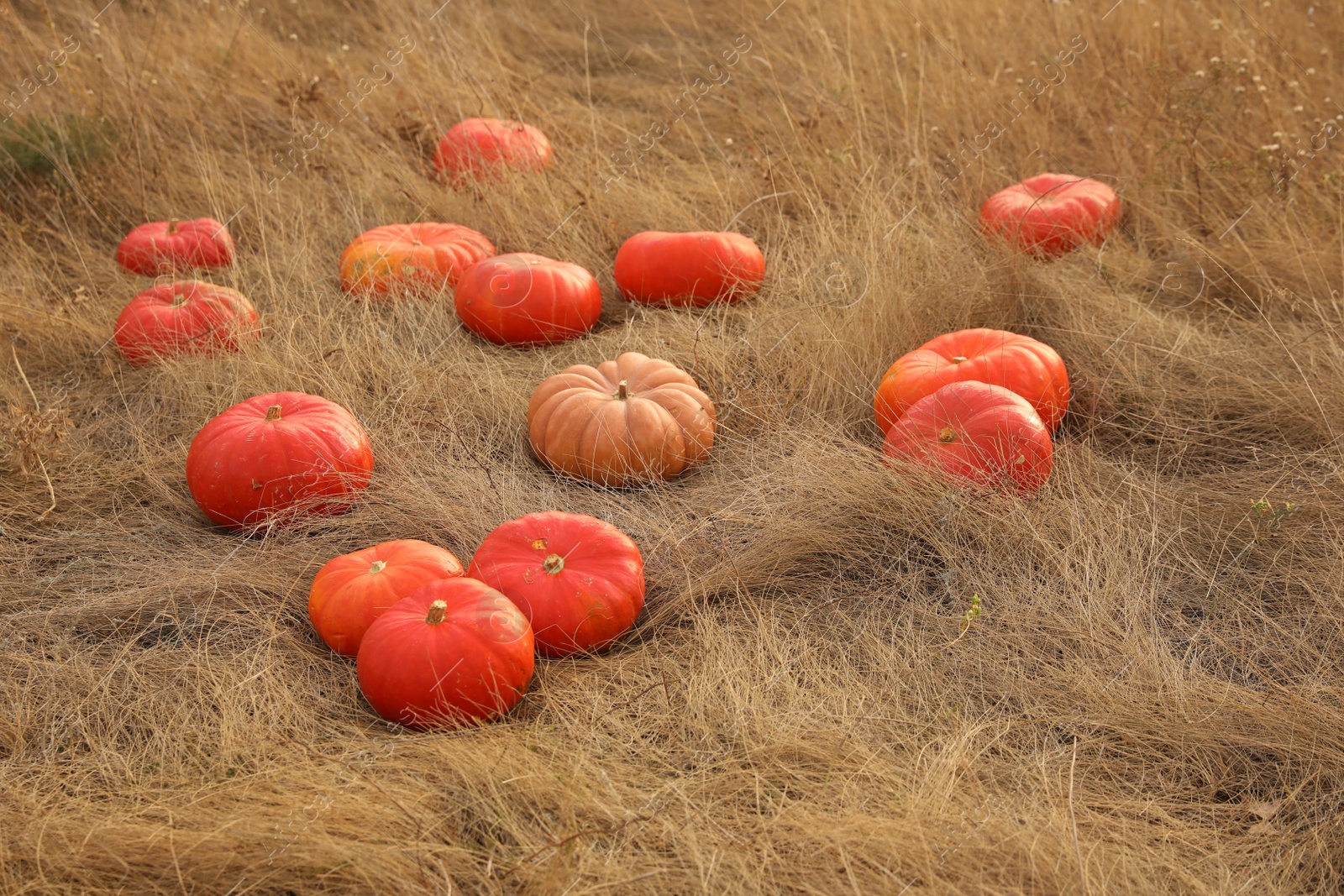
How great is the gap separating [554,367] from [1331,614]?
2.77m

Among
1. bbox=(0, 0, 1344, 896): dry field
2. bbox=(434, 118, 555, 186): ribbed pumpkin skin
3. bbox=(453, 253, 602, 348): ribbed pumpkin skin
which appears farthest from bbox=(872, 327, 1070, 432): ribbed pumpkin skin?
bbox=(434, 118, 555, 186): ribbed pumpkin skin

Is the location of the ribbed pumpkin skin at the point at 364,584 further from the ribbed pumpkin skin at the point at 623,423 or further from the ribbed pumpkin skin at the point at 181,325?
the ribbed pumpkin skin at the point at 181,325

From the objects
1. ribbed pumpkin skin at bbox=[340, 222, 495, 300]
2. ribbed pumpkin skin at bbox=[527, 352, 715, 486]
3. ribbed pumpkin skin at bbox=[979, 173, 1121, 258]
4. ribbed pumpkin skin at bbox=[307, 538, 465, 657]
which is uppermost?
ribbed pumpkin skin at bbox=[340, 222, 495, 300]

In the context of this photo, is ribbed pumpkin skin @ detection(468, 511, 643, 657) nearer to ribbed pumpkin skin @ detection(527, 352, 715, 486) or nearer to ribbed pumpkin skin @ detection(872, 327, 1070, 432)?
ribbed pumpkin skin @ detection(527, 352, 715, 486)

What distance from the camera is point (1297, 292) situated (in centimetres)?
434

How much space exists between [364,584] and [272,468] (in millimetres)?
676

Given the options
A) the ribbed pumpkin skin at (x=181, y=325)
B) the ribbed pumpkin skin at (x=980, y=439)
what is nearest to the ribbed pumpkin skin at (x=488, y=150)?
the ribbed pumpkin skin at (x=181, y=325)

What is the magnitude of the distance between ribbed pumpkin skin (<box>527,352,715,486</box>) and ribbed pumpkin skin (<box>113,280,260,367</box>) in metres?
1.39

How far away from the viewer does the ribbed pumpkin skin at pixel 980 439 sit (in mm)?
3223

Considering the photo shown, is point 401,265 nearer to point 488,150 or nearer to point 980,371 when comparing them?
point 488,150

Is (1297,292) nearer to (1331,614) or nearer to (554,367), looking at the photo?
(1331,614)

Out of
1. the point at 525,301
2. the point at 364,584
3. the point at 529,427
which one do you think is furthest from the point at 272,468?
the point at 525,301

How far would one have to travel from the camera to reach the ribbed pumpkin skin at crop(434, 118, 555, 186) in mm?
5730

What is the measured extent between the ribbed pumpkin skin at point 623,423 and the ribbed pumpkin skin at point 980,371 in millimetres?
641
